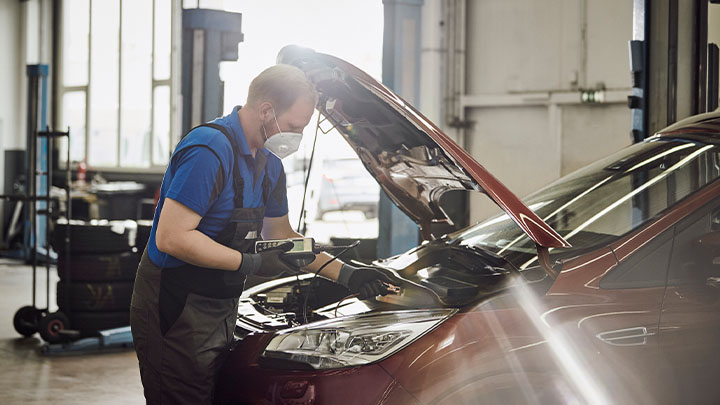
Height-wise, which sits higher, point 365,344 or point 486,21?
point 486,21

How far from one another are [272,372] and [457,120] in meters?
6.19

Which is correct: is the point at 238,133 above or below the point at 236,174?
above

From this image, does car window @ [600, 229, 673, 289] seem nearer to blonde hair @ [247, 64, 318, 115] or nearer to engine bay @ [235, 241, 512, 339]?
engine bay @ [235, 241, 512, 339]

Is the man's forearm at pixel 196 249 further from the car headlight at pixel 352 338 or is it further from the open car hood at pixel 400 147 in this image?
the open car hood at pixel 400 147

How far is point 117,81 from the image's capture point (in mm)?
12969

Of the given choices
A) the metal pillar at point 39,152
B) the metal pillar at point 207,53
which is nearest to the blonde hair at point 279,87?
the metal pillar at point 207,53

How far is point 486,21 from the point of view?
820cm

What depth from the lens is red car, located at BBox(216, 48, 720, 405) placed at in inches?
87.2

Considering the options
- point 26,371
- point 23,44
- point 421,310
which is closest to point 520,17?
point 26,371

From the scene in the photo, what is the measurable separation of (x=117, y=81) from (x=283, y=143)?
36.9 ft

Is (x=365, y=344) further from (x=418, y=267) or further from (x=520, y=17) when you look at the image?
(x=520, y=17)

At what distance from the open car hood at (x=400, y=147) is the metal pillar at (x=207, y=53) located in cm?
254

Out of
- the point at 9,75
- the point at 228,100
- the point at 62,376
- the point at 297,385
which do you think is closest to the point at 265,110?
the point at 297,385

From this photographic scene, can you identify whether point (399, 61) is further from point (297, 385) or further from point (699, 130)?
point (297, 385)
